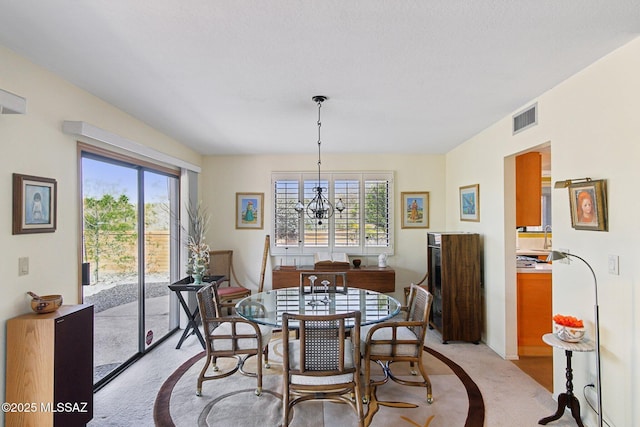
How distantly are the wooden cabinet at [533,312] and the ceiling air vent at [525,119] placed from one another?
1601 mm

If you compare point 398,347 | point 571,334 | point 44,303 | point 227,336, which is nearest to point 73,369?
point 44,303

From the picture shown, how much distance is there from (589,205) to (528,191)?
1.50 m

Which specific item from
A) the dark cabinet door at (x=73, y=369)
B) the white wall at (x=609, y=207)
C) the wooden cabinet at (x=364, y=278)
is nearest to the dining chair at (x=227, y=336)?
the dark cabinet door at (x=73, y=369)

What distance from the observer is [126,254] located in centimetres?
360

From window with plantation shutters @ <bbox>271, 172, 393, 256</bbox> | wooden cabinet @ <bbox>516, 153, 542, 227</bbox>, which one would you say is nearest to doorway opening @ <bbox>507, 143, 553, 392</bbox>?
wooden cabinet @ <bbox>516, 153, 542, 227</bbox>

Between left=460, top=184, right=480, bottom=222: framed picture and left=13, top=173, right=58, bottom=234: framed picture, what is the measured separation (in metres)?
4.28

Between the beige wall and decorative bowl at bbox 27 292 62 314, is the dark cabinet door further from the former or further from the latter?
the beige wall

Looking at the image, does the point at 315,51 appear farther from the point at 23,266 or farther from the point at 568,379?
the point at 568,379

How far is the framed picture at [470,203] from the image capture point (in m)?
4.32

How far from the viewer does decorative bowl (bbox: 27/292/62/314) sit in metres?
2.16

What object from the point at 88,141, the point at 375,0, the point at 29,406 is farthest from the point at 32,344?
the point at 375,0

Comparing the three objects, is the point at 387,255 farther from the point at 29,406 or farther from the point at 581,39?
the point at 29,406

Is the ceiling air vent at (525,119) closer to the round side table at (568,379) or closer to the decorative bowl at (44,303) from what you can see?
the round side table at (568,379)

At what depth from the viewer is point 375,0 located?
1.64 m
